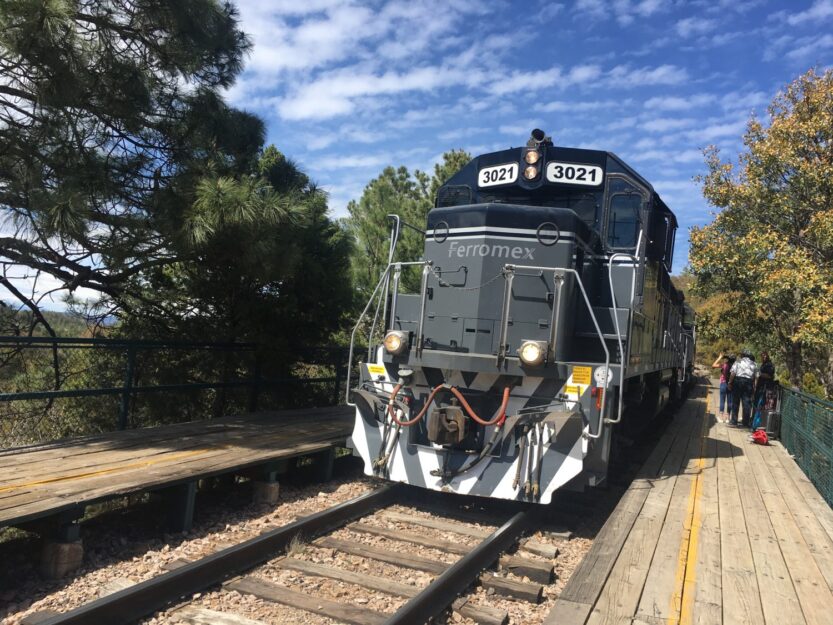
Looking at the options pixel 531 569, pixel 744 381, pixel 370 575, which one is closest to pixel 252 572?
pixel 370 575

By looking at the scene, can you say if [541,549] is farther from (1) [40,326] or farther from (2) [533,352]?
(1) [40,326]

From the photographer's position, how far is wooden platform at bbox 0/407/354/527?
4035 mm

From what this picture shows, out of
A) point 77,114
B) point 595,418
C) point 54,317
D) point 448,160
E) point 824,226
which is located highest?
point 448,160

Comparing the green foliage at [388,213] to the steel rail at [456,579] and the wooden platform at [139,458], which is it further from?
the steel rail at [456,579]

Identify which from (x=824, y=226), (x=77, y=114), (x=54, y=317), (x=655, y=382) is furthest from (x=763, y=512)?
(x=54, y=317)

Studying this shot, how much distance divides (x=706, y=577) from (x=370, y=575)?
2.10m

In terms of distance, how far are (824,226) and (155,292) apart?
969 cm

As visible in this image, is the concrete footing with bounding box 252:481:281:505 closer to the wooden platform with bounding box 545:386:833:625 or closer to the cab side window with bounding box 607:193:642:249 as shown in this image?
the wooden platform with bounding box 545:386:833:625

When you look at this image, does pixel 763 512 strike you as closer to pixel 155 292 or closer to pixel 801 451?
pixel 801 451

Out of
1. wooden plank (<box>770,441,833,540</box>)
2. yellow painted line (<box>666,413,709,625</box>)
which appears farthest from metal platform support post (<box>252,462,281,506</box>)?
wooden plank (<box>770,441,833,540</box>)

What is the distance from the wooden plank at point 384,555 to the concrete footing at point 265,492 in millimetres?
1188

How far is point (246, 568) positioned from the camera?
4.16m

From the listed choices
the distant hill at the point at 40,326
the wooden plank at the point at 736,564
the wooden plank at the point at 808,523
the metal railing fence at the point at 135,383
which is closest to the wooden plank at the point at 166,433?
the metal railing fence at the point at 135,383

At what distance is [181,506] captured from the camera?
492cm
